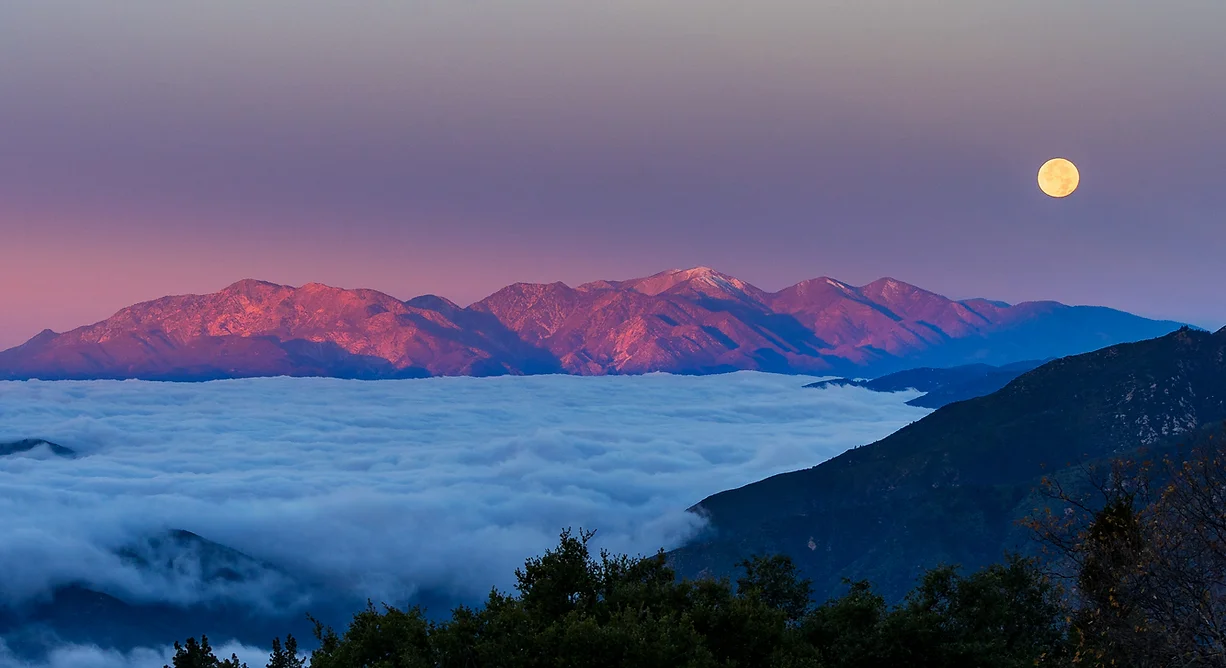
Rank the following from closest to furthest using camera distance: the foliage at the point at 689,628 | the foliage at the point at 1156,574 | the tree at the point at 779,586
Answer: the foliage at the point at 1156,574 < the foliage at the point at 689,628 < the tree at the point at 779,586

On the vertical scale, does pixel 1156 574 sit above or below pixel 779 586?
above

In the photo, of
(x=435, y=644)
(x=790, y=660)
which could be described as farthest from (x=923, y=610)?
(x=435, y=644)

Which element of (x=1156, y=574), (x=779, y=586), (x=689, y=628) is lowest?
(x=779, y=586)

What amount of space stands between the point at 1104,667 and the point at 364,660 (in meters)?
42.4

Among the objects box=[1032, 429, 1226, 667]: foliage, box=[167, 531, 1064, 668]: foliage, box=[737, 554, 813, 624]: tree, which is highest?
box=[1032, 429, 1226, 667]: foliage

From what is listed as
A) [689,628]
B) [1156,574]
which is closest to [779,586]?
[689,628]

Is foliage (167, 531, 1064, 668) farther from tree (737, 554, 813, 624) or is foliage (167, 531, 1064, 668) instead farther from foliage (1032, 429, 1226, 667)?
tree (737, 554, 813, 624)


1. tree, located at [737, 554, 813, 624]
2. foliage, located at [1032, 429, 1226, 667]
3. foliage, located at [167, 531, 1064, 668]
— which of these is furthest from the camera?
tree, located at [737, 554, 813, 624]

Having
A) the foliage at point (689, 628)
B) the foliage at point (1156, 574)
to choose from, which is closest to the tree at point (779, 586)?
the foliage at point (689, 628)

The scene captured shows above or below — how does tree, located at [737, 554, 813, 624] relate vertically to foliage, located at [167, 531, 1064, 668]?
below

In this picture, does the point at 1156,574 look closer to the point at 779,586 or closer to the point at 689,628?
the point at 689,628

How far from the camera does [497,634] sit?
2267 inches

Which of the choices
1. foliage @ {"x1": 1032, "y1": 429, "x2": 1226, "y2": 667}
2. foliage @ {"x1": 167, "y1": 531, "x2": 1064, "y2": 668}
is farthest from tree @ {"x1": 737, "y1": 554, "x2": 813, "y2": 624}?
foliage @ {"x1": 1032, "y1": 429, "x2": 1226, "y2": 667}

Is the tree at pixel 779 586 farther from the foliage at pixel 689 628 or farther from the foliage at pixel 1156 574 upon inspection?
the foliage at pixel 1156 574
